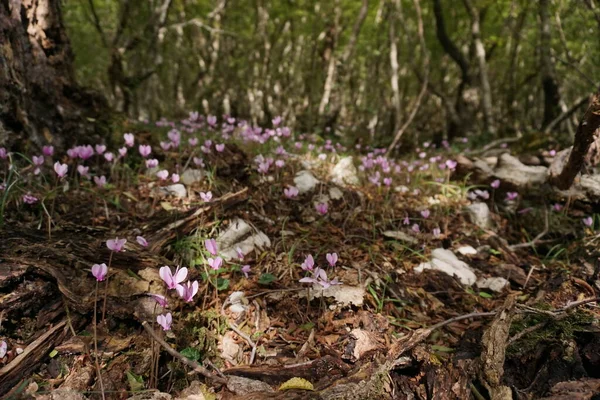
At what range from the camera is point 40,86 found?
10.3 feet

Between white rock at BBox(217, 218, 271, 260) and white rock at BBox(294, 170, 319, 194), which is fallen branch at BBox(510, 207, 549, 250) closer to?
white rock at BBox(294, 170, 319, 194)

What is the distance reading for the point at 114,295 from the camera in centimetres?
174

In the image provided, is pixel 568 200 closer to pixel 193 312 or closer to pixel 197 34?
pixel 193 312

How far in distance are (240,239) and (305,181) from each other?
1258 millimetres

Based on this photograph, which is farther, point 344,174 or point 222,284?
point 344,174

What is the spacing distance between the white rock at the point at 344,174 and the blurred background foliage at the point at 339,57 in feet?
4.66

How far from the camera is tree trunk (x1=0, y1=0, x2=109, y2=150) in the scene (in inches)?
108

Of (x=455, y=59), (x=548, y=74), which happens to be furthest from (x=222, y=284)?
(x=455, y=59)

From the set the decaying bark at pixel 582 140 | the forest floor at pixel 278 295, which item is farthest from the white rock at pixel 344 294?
the decaying bark at pixel 582 140

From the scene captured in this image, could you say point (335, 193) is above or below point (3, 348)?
below

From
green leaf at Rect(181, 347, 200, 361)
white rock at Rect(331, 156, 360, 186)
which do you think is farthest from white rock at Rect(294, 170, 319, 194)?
green leaf at Rect(181, 347, 200, 361)

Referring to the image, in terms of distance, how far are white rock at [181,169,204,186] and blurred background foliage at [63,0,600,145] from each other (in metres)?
3.21

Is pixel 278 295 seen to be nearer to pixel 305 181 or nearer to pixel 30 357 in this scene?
pixel 30 357

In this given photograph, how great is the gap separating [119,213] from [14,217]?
23.8 inches
